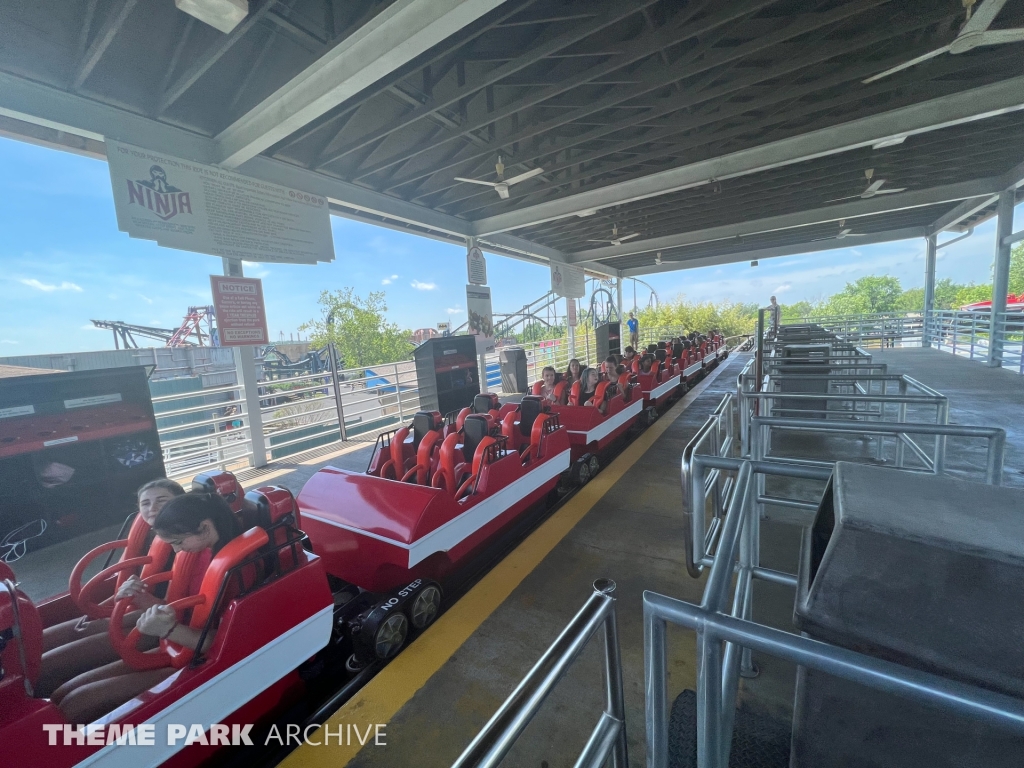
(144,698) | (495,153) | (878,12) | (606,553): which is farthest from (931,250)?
(144,698)

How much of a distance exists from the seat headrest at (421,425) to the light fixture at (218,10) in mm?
2891

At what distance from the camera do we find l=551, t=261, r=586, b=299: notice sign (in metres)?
12.0

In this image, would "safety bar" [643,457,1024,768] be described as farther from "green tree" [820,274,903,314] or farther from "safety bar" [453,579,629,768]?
"green tree" [820,274,903,314]

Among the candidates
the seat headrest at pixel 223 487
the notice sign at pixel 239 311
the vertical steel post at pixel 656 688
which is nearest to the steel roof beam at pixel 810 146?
the notice sign at pixel 239 311

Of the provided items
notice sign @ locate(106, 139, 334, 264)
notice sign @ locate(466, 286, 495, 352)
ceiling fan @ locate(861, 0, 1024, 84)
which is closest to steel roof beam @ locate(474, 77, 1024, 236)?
notice sign @ locate(466, 286, 495, 352)

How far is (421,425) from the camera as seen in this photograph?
12.1 ft

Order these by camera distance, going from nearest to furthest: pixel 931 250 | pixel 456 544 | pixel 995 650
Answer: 1. pixel 995 650
2. pixel 456 544
3. pixel 931 250

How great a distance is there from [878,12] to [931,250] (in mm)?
14229

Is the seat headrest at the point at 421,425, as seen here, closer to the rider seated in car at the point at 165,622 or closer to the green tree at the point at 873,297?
the rider seated in car at the point at 165,622

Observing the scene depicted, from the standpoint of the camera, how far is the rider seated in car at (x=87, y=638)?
1608 mm

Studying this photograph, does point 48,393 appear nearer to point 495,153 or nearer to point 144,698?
point 144,698

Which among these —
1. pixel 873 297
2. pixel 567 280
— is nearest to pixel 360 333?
pixel 567 280

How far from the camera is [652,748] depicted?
0.87 meters

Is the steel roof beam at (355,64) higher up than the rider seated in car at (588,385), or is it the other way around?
the steel roof beam at (355,64)
